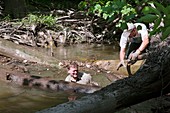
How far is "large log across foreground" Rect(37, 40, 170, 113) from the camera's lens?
3.58 metres

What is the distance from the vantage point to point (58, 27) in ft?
47.8

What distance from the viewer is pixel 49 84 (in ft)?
26.0

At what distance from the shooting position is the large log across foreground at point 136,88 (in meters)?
3.58

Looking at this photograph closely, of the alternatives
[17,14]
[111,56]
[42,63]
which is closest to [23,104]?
[42,63]

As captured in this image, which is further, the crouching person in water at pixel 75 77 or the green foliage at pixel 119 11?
the crouching person in water at pixel 75 77

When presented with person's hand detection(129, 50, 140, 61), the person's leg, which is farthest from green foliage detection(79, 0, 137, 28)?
the person's leg

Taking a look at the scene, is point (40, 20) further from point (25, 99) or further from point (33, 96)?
point (25, 99)

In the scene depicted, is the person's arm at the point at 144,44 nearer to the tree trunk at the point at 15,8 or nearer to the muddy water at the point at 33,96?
the muddy water at the point at 33,96

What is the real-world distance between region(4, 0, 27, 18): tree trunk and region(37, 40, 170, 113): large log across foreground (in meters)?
11.6

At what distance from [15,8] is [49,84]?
789 centimetres

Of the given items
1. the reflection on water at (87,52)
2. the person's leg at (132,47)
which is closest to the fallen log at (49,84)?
the person's leg at (132,47)

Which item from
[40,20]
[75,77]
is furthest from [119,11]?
[40,20]

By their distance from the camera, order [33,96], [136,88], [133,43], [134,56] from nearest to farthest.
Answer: [136,88] → [33,96] → [134,56] → [133,43]

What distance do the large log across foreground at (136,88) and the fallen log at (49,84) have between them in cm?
367
